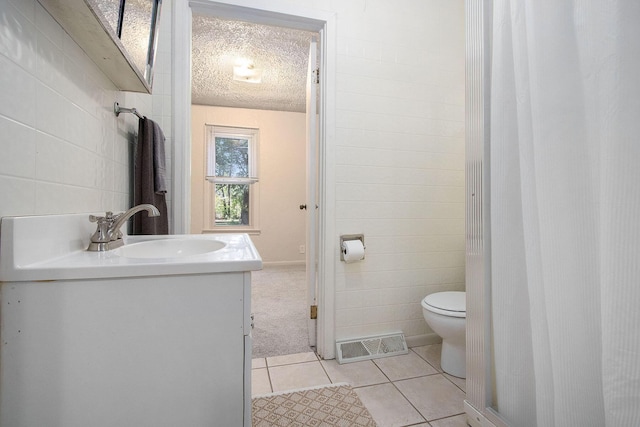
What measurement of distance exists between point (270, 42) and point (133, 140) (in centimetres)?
179

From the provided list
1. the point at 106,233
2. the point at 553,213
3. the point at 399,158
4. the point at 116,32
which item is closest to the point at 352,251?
the point at 399,158

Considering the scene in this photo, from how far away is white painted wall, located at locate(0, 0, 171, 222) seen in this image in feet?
2.11

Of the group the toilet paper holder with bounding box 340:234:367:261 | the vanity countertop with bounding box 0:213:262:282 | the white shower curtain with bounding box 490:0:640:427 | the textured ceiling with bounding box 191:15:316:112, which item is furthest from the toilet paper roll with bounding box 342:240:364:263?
the textured ceiling with bounding box 191:15:316:112

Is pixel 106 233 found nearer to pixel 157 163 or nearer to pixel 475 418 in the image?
pixel 157 163

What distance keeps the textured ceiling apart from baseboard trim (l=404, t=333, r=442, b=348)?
2159 mm

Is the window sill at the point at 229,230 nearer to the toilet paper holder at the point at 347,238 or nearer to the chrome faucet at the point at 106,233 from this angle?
the toilet paper holder at the point at 347,238

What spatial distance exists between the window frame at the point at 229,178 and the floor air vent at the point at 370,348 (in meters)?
2.91

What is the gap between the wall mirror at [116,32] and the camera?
0.78 meters

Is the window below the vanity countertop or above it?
above

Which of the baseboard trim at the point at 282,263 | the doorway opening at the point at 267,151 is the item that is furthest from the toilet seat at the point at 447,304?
the baseboard trim at the point at 282,263

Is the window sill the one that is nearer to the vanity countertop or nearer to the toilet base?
the toilet base

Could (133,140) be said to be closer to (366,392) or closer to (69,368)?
(69,368)

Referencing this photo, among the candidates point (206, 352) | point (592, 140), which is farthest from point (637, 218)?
point (206, 352)

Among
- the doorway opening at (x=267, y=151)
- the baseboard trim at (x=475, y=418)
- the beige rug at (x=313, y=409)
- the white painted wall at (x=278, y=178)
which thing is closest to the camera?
the baseboard trim at (x=475, y=418)
